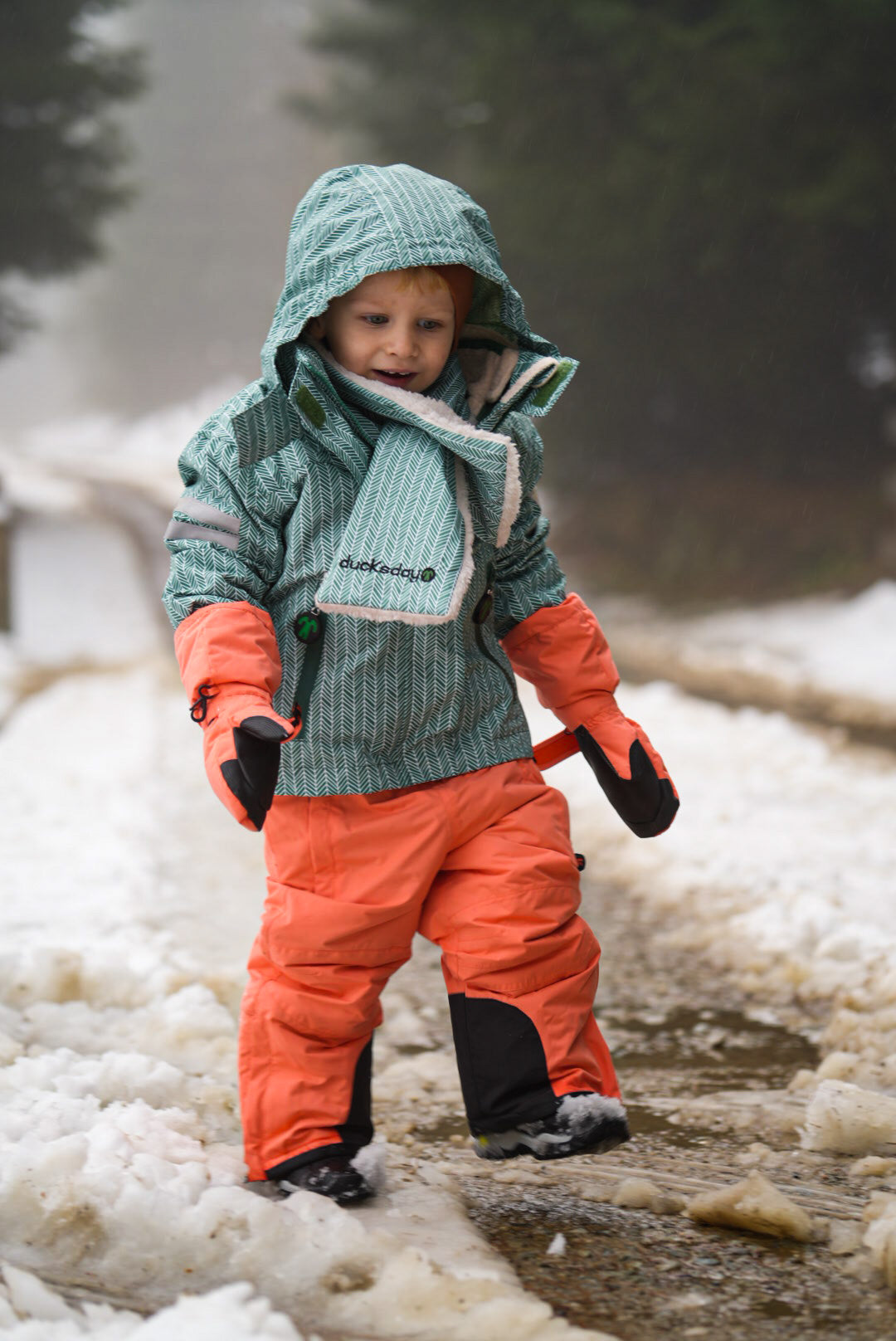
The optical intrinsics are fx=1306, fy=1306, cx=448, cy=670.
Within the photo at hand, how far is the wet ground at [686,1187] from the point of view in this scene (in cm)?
157

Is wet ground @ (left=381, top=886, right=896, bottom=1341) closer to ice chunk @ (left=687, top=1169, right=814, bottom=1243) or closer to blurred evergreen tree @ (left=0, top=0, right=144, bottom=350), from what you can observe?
ice chunk @ (left=687, top=1169, right=814, bottom=1243)

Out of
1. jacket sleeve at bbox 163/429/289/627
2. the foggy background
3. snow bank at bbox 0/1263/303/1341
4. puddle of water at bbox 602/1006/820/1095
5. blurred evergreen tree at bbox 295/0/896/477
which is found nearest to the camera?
snow bank at bbox 0/1263/303/1341

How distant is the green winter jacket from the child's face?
5 centimetres

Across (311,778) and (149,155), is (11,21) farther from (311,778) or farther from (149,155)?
(311,778)

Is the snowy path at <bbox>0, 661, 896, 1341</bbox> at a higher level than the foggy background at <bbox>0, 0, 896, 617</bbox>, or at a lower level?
lower

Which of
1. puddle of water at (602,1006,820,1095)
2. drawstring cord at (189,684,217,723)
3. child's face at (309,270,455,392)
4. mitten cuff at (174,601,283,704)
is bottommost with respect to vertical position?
puddle of water at (602,1006,820,1095)

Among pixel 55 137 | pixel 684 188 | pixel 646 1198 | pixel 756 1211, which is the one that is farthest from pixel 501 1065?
pixel 55 137

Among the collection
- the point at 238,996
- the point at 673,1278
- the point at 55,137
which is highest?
the point at 55,137

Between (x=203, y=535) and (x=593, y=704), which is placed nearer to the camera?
(x=203, y=535)

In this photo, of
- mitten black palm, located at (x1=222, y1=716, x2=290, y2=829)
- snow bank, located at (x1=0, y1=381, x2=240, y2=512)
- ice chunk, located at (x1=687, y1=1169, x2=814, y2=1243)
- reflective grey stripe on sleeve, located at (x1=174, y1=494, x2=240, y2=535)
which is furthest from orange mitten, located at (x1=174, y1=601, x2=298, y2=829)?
snow bank, located at (x1=0, y1=381, x2=240, y2=512)

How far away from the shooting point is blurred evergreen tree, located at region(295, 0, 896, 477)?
334 inches

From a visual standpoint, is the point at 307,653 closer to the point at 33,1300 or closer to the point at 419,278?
the point at 419,278

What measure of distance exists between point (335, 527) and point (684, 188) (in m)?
8.27

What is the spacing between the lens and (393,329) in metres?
2.03
